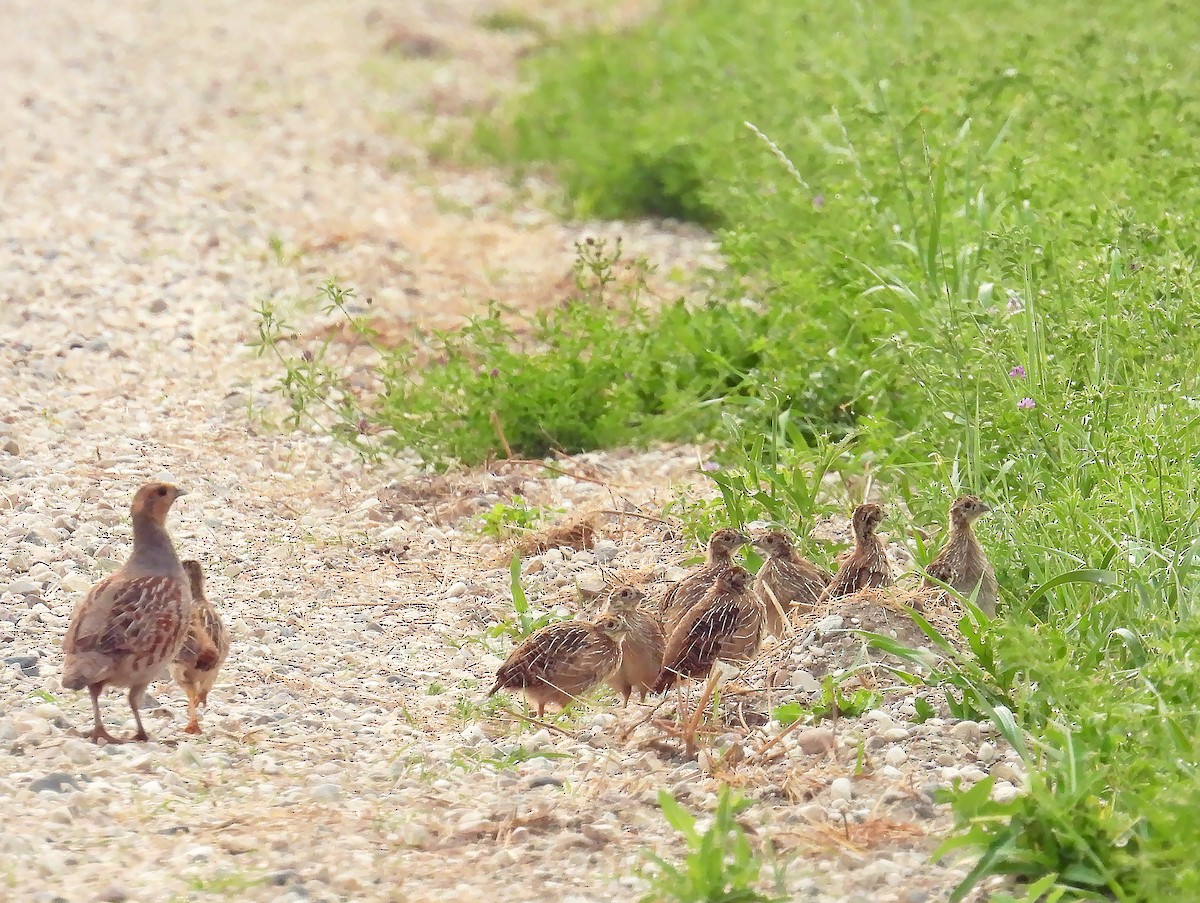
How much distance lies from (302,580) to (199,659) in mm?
1464

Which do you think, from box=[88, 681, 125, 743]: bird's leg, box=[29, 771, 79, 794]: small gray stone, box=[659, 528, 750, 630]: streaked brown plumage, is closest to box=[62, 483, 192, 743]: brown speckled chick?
box=[88, 681, 125, 743]: bird's leg

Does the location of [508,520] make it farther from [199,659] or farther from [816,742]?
[816,742]

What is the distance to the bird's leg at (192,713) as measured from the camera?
6.29 metres

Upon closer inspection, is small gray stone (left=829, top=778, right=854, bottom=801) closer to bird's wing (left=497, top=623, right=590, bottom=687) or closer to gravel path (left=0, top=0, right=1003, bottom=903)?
gravel path (left=0, top=0, right=1003, bottom=903)

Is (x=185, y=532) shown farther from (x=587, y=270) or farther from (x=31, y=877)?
(x=587, y=270)

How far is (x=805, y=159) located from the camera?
11.9 meters

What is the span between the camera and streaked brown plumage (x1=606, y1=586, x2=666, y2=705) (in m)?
6.71

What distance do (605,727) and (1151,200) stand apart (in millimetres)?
4365

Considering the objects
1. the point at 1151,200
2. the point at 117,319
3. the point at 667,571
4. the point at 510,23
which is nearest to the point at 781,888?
the point at 667,571

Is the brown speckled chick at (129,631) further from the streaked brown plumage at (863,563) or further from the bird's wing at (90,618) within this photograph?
the streaked brown plumage at (863,563)

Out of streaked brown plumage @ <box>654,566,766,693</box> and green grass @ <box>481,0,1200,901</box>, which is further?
streaked brown plumage @ <box>654,566,766,693</box>

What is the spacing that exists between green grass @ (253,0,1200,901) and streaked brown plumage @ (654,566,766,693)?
82 centimetres

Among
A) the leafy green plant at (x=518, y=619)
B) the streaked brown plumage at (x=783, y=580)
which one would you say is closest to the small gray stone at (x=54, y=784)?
the leafy green plant at (x=518, y=619)

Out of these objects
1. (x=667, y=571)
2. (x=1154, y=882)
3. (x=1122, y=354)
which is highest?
(x=1122, y=354)
